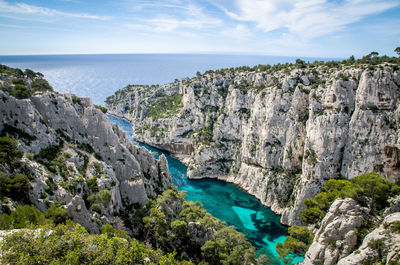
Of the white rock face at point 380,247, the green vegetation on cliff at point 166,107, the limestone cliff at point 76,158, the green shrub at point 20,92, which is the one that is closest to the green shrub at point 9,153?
the limestone cliff at point 76,158

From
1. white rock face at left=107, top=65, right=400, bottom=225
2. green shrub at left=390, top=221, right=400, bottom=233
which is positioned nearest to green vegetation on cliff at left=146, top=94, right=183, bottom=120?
white rock face at left=107, top=65, right=400, bottom=225

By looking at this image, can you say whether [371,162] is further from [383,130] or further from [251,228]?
[251,228]

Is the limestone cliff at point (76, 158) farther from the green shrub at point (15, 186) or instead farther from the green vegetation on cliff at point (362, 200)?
the green vegetation on cliff at point (362, 200)

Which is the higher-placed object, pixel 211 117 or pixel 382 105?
pixel 382 105

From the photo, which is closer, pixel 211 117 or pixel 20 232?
pixel 20 232

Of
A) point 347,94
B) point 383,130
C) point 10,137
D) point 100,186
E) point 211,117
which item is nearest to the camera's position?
point 10,137

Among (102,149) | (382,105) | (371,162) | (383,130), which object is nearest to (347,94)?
(382,105)
